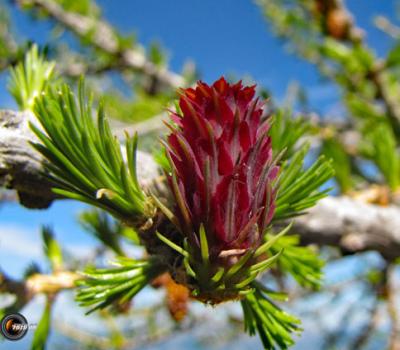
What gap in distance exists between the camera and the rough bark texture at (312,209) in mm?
470

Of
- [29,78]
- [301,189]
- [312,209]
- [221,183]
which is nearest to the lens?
[221,183]

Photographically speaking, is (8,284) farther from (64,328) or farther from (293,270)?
(64,328)

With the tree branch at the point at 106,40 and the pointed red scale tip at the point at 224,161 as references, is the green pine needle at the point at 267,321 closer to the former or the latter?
the pointed red scale tip at the point at 224,161

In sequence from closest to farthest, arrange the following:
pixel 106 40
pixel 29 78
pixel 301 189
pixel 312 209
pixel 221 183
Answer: pixel 221 183
pixel 301 189
pixel 29 78
pixel 312 209
pixel 106 40

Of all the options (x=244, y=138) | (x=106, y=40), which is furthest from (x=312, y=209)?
(x=106, y=40)

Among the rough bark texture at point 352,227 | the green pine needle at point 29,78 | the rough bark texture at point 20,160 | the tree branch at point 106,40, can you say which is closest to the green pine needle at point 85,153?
the rough bark texture at point 20,160

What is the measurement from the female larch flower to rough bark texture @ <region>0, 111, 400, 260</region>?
15 cm

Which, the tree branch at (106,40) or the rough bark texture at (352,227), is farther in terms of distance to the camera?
the tree branch at (106,40)

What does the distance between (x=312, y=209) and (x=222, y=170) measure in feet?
1.24

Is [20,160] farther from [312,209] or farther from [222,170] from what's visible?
[312,209]

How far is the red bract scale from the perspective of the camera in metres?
0.38

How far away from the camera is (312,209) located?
0.72m

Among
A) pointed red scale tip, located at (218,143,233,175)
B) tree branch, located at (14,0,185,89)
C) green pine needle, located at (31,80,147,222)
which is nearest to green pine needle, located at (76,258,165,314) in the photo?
green pine needle, located at (31,80,147,222)

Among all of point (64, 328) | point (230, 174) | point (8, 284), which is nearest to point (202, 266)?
point (230, 174)
